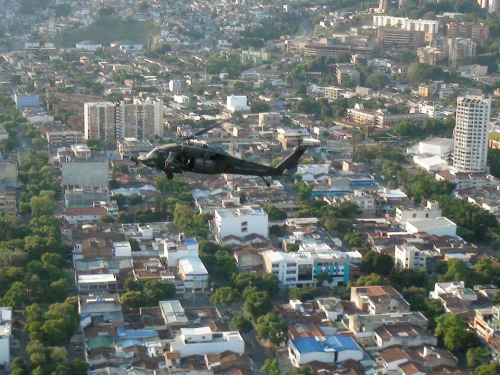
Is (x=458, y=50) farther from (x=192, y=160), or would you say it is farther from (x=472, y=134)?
(x=192, y=160)

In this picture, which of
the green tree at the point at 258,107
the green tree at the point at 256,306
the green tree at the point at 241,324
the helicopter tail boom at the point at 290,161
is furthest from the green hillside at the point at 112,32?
the helicopter tail boom at the point at 290,161

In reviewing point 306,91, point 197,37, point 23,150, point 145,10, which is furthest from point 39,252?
point 145,10

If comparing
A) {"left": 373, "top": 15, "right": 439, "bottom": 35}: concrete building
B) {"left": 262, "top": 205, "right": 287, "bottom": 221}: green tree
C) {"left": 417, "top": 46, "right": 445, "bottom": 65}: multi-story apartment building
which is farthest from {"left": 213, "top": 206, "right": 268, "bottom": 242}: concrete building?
{"left": 373, "top": 15, "right": 439, "bottom": 35}: concrete building

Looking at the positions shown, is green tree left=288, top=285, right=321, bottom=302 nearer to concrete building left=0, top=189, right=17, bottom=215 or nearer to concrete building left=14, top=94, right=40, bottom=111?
concrete building left=0, top=189, right=17, bottom=215

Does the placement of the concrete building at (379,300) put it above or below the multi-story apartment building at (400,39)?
below

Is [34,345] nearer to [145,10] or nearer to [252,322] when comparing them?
[252,322]

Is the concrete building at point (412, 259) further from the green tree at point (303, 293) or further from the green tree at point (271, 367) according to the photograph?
the green tree at point (271, 367)

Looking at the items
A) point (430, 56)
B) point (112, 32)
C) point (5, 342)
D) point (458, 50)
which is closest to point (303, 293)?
point (5, 342)
